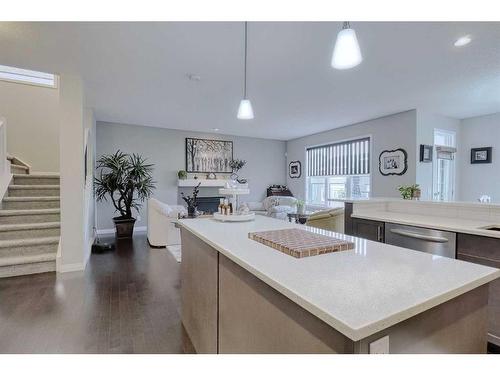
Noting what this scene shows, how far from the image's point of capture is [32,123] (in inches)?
198

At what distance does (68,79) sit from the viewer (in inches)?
132

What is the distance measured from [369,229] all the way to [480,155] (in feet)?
14.2

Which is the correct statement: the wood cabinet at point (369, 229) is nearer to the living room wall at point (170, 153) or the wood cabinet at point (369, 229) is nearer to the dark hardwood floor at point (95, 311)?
the dark hardwood floor at point (95, 311)

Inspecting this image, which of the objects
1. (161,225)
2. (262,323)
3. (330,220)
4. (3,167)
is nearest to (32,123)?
(3,167)

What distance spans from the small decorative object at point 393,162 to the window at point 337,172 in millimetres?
383

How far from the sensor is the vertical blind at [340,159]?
586 cm

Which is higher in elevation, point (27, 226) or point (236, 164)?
point (236, 164)

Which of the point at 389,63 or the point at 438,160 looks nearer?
the point at 389,63

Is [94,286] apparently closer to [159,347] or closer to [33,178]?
[159,347]

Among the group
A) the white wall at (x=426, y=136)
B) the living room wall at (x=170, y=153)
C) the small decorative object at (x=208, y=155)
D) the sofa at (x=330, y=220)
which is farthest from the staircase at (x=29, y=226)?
the white wall at (x=426, y=136)

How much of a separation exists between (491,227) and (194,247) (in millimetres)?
2312

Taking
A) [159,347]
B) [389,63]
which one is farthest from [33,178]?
[389,63]

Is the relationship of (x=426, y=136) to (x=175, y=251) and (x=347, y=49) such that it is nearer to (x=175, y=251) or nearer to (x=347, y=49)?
(x=347, y=49)

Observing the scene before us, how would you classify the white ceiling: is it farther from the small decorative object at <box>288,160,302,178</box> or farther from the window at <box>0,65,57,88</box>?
the small decorative object at <box>288,160,302,178</box>
